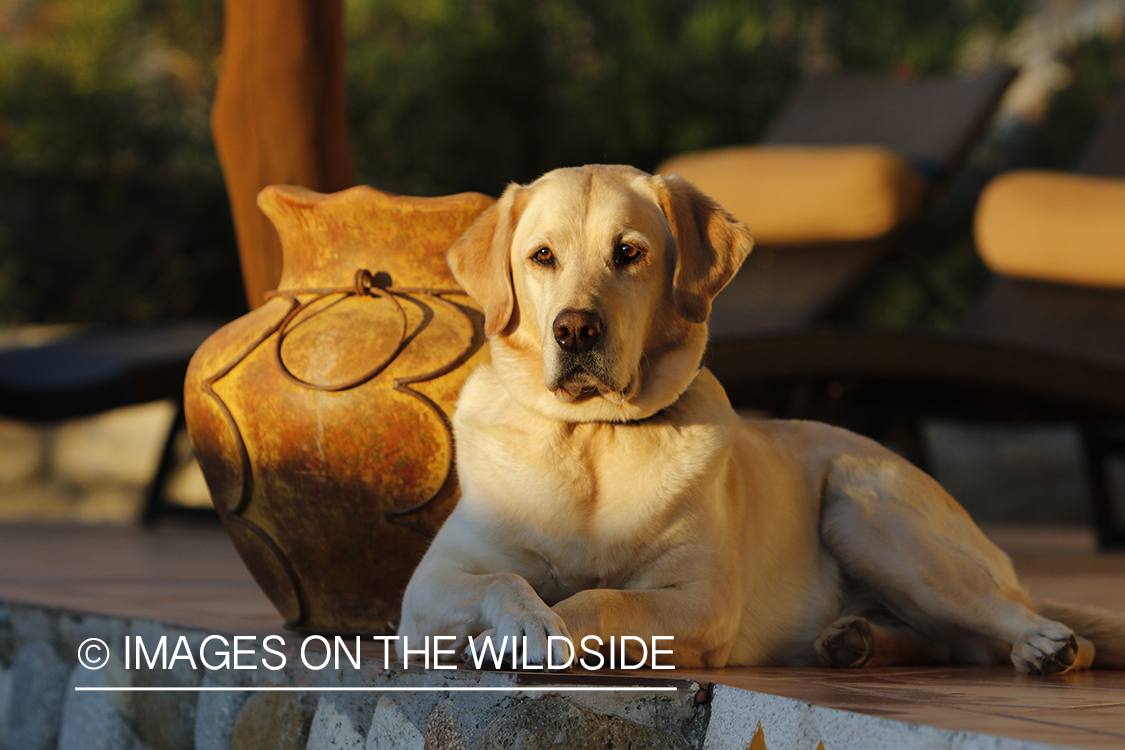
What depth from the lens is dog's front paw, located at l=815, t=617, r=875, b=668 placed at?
6.95 ft

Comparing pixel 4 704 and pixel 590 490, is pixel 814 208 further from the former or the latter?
→ pixel 4 704

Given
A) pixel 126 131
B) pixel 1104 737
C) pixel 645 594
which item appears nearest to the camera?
pixel 1104 737

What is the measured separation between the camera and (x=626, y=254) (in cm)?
205

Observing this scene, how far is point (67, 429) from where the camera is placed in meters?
7.30

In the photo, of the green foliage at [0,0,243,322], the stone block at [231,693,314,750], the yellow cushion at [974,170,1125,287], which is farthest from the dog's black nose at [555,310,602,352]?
the green foliage at [0,0,243,322]

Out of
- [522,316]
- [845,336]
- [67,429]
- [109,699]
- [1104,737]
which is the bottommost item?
[67,429]

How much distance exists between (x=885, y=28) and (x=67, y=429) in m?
5.94

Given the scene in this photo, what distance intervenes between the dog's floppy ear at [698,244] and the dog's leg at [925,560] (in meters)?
0.48

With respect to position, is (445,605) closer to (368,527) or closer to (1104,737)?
(368,527)

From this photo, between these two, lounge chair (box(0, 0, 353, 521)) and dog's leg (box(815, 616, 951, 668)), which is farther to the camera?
lounge chair (box(0, 0, 353, 521))

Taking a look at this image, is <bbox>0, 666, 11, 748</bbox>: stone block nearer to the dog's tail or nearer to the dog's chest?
the dog's chest

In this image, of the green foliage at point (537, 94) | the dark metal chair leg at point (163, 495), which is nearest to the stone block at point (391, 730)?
the dark metal chair leg at point (163, 495)

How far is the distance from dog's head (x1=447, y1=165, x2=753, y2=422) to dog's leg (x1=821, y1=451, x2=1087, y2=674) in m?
0.43

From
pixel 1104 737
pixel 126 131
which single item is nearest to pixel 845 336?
pixel 1104 737
